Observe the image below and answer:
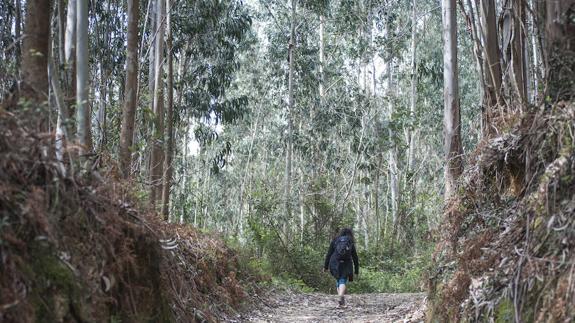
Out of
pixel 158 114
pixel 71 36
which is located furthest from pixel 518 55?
pixel 158 114

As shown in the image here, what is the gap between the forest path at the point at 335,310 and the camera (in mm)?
10545

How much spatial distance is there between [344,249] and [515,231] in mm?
6772

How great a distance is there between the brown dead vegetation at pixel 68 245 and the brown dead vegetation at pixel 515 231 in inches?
115

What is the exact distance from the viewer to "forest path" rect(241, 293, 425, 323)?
34.6 feet

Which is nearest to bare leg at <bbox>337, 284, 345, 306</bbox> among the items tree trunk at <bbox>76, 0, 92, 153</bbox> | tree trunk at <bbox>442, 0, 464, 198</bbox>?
tree trunk at <bbox>442, 0, 464, 198</bbox>

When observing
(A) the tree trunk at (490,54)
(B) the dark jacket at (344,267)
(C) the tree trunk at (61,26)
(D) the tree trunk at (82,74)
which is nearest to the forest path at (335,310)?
(B) the dark jacket at (344,267)

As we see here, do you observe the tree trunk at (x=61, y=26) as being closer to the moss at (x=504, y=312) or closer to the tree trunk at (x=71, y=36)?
the tree trunk at (x=71, y=36)

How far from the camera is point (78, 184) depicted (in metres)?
4.94

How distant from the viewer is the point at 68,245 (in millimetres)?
4602

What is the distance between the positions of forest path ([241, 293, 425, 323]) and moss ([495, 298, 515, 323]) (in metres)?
3.15

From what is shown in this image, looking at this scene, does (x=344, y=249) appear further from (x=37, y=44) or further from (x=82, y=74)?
(x=37, y=44)

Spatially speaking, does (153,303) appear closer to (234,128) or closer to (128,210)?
(128,210)

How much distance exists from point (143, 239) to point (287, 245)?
566 inches

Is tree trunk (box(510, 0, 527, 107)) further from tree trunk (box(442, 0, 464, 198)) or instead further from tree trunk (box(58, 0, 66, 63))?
tree trunk (box(58, 0, 66, 63))
